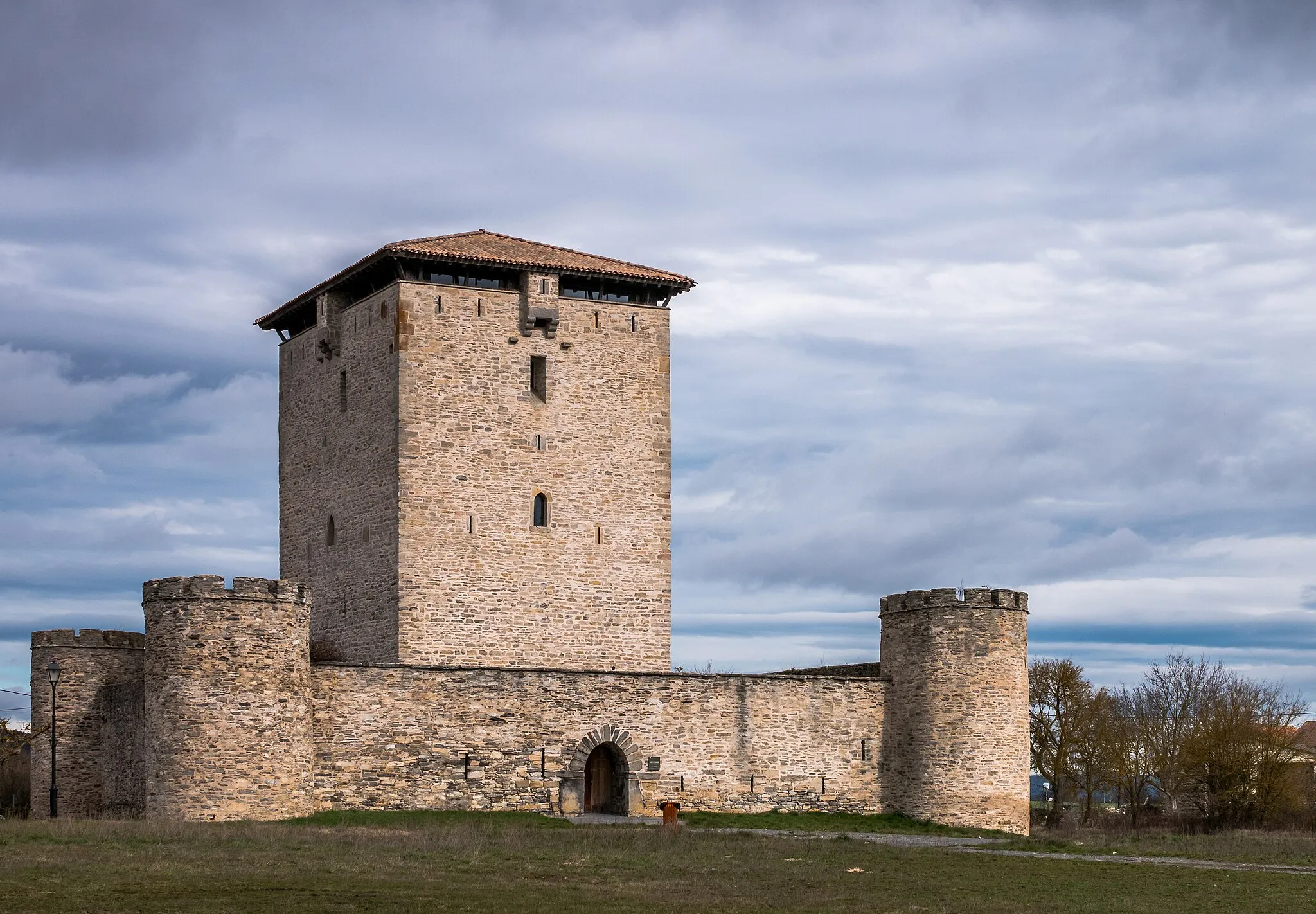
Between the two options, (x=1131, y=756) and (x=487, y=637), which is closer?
(x=487, y=637)

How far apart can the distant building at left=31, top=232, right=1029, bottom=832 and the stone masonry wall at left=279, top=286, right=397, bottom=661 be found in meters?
0.08

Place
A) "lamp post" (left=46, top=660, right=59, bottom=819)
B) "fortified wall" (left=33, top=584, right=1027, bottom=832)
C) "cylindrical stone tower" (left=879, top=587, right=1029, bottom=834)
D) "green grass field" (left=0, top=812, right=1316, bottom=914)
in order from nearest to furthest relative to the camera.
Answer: "green grass field" (left=0, top=812, right=1316, bottom=914) < "fortified wall" (left=33, top=584, right=1027, bottom=832) < "lamp post" (left=46, top=660, right=59, bottom=819) < "cylindrical stone tower" (left=879, top=587, right=1029, bottom=834)

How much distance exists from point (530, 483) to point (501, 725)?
692 cm

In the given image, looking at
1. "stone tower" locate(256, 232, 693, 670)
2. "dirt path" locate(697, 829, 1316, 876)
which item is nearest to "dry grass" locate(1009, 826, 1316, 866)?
"dirt path" locate(697, 829, 1316, 876)

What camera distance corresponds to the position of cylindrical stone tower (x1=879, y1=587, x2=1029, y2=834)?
34.0m

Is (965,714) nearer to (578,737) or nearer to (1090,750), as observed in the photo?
(578,737)

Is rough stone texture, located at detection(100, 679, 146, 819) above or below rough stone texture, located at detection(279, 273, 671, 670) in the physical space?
below

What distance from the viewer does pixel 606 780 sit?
3506 centimetres

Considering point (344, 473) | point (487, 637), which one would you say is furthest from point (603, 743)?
point (344, 473)

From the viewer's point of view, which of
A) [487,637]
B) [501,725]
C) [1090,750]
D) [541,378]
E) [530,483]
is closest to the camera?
[501,725]

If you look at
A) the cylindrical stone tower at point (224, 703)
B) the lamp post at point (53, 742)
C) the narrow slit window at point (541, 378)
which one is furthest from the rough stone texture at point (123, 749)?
the narrow slit window at point (541, 378)

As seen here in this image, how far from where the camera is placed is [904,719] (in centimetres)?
3481

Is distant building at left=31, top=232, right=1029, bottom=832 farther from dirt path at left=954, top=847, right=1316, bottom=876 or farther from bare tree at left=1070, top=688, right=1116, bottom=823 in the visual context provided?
bare tree at left=1070, top=688, right=1116, bottom=823

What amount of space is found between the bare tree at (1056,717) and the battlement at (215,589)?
2589 centimetres
